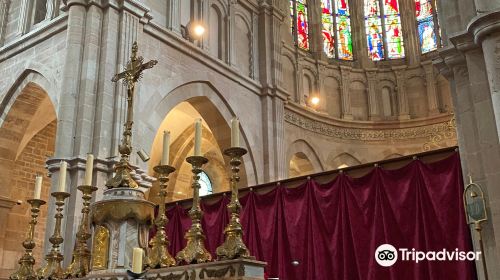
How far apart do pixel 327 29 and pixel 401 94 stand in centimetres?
382

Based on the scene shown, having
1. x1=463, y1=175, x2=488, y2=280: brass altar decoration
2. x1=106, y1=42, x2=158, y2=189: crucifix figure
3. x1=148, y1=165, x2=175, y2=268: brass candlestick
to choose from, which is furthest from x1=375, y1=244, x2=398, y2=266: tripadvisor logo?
x1=106, y1=42, x2=158, y2=189: crucifix figure

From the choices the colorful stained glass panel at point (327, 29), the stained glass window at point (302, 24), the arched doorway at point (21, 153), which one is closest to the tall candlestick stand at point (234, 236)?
the arched doorway at point (21, 153)

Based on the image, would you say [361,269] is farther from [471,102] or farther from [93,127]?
[93,127]

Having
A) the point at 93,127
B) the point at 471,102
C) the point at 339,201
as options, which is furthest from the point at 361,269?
the point at 93,127

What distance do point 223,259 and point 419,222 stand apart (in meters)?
4.91

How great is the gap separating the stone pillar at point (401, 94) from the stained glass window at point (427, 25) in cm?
128

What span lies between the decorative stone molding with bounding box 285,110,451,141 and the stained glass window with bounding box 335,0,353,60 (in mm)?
3184

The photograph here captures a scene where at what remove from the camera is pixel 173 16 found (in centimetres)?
1348

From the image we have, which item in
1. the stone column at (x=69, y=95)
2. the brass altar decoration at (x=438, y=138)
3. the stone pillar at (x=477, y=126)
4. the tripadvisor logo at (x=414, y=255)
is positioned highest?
the brass altar decoration at (x=438, y=138)

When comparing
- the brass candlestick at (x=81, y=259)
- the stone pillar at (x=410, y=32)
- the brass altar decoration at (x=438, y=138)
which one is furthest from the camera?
the stone pillar at (x=410, y=32)

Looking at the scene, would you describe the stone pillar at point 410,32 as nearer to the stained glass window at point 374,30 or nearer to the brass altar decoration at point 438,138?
the stained glass window at point 374,30

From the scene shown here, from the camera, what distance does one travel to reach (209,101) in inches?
555

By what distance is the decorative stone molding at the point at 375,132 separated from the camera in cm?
1892

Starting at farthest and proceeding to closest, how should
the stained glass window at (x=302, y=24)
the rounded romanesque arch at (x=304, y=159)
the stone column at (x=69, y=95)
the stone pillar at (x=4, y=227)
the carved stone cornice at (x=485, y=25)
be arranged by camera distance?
the stained glass window at (x=302, y=24) < the rounded romanesque arch at (x=304, y=159) < the stone pillar at (x=4, y=227) < the stone column at (x=69, y=95) < the carved stone cornice at (x=485, y=25)
